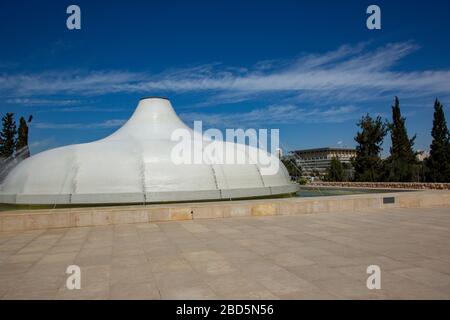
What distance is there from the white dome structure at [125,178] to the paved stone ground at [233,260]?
5.33 metres

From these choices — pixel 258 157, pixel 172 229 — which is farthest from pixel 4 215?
pixel 258 157

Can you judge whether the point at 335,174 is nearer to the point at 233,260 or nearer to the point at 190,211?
the point at 190,211

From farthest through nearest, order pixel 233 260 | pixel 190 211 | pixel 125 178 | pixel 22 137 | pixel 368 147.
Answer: pixel 22 137, pixel 368 147, pixel 125 178, pixel 190 211, pixel 233 260

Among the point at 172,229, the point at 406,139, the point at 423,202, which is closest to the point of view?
the point at 172,229

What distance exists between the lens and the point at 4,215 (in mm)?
10008

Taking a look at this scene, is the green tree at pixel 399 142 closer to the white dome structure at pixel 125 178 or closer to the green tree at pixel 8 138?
the white dome structure at pixel 125 178

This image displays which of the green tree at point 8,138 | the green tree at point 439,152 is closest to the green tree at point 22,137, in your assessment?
the green tree at point 8,138

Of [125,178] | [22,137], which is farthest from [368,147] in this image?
[22,137]

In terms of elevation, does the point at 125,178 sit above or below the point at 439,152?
below

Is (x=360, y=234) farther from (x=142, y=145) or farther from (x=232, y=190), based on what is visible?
(x=142, y=145)

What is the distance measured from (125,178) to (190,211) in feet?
17.6

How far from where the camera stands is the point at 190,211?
1170cm

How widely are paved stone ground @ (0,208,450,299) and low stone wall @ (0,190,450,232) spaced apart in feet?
1.77
